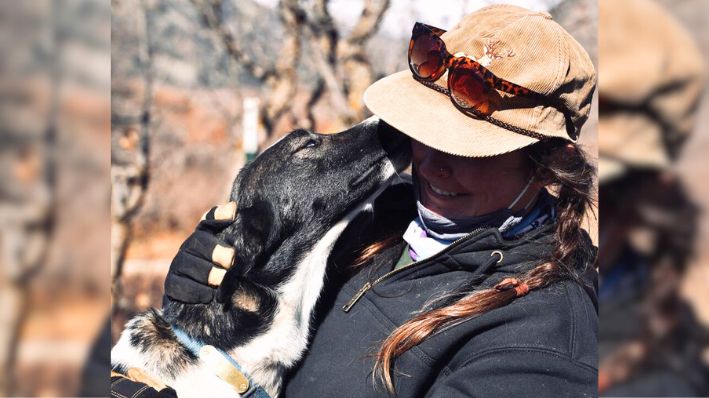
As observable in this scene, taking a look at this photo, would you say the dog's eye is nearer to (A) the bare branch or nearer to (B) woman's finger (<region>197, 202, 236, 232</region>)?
(B) woman's finger (<region>197, 202, 236, 232</region>)

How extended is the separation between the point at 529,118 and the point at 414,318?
0.70 metres

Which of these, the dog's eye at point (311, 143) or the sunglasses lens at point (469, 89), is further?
the dog's eye at point (311, 143)

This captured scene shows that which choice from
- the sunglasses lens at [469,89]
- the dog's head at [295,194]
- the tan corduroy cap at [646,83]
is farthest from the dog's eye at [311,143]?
the tan corduroy cap at [646,83]

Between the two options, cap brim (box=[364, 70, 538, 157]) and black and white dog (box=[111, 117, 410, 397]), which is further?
black and white dog (box=[111, 117, 410, 397])

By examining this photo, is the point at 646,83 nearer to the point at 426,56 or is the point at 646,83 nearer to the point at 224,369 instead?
the point at 426,56

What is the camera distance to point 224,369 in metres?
2.49

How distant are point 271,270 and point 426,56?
1.16m

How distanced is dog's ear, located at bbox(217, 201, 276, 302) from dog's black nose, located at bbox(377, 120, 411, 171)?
560 millimetres

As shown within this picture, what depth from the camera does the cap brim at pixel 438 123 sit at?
6.67 feet

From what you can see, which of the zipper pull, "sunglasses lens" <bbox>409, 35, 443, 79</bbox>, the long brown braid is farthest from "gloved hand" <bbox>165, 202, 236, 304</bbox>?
"sunglasses lens" <bbox>409, 35, 443, 79</bbox>

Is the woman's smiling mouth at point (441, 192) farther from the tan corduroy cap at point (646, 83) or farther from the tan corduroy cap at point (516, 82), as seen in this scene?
the tan corduroy cap at point (646, 83)

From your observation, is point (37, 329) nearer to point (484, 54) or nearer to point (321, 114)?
point (484, 54)

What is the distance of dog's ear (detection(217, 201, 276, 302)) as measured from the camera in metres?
2.72

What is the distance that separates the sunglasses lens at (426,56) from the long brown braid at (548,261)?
0.40 meters
